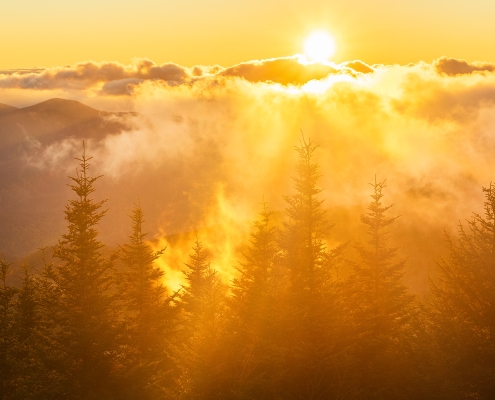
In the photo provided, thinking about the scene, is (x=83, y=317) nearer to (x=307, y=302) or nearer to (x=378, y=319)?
(x=307, y=302)

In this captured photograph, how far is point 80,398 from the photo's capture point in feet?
93.7

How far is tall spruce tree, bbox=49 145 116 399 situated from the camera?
1142 inches

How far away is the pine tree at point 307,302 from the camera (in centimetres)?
2856

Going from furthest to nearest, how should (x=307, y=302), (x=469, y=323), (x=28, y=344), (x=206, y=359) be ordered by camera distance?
1. (x=28, y=344)
2. (x=307, y=302)
3. (x=469, y=323)
4. (x=206, y=359)

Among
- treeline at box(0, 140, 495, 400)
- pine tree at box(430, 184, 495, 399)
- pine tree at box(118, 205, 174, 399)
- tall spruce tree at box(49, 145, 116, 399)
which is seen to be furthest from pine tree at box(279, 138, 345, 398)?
tall spruce tree at box(49, 145, 116, 399)

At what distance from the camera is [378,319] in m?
36.8

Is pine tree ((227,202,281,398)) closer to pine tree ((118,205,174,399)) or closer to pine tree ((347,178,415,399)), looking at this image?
pine tree ((347,178,415,399))

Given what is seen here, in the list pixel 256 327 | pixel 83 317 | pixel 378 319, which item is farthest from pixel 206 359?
pixel 378 319

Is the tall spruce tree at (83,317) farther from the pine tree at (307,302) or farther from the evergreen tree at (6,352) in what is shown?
the pine tree at (307,302)

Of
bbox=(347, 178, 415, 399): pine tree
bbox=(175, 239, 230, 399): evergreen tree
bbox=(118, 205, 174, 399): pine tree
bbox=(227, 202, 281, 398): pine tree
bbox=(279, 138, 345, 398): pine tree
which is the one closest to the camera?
bbox=(175, 239, 230, 399): evergreen tree

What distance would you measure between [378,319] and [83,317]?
19.8 m

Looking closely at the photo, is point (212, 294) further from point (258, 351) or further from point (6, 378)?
point (6, 378)

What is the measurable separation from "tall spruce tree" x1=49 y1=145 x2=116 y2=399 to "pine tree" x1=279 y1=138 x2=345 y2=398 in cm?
1030

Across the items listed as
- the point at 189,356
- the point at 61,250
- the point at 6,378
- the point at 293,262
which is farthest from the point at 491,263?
the point at 6,378
